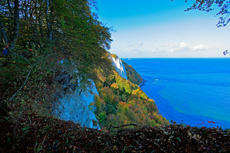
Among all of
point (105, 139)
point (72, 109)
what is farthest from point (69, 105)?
point (105, 139)

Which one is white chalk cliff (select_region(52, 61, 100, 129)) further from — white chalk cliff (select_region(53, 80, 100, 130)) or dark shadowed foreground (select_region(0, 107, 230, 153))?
dark shadowed foreground (select_region(0, 107, 230, 153))

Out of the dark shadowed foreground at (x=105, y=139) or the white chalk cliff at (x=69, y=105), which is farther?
the white chalk cliff at (x=69, y=105)

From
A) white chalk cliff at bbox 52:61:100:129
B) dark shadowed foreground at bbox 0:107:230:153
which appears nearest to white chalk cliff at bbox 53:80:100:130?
white chalk cliff at bbox 52:61:100:129

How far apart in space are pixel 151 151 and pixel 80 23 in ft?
21.7

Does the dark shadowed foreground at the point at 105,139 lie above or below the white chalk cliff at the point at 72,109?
above

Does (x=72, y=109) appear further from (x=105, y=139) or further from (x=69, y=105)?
(x=105, y=139)

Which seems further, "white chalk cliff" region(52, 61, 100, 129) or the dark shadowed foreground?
"white chalk cliff" region(52, 61, 100, 129)

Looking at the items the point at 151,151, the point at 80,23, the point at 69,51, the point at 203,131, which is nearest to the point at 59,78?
the point at 69,51

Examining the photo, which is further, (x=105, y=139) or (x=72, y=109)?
(x=72, y=109)

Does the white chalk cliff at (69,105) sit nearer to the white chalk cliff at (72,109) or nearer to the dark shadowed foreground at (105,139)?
the white chalk cliff at (72,109)

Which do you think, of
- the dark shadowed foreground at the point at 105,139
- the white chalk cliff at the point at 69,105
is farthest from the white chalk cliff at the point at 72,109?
the dark shadowed foreground at the point at 105,139

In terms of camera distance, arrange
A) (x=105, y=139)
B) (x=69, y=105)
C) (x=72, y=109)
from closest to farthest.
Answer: (x=105, y=139) < (x=69, y=105) < (x=72, y=109)

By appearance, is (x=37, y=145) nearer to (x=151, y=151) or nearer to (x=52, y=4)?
(x=151, y=151)

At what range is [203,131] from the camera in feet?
6.42
